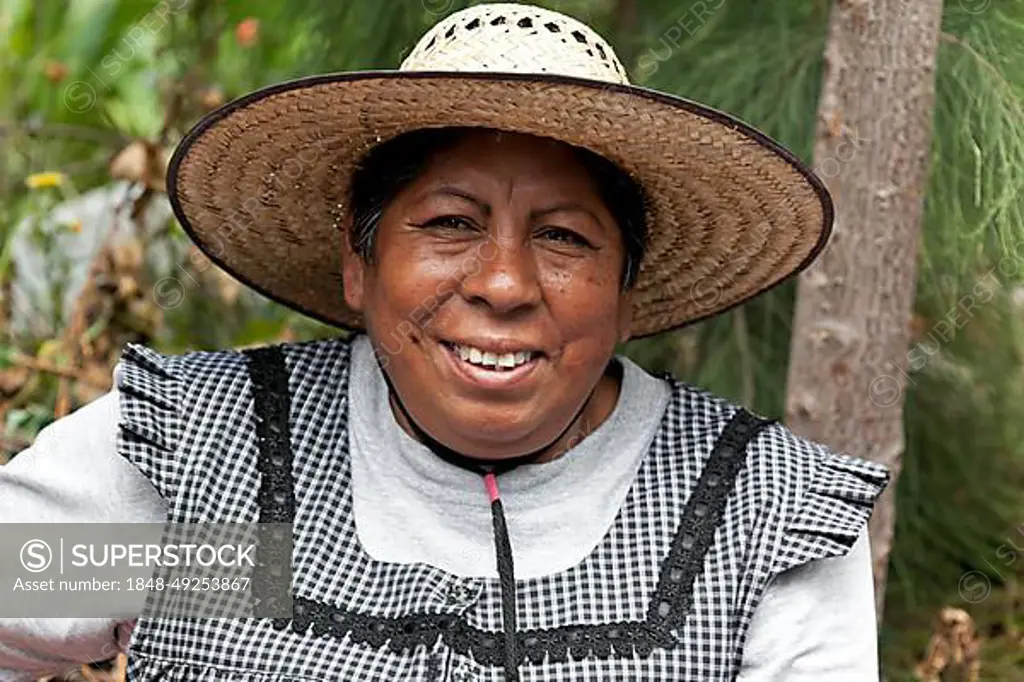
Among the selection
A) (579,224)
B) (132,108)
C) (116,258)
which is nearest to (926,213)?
(579,224)

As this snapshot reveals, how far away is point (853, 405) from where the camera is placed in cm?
168

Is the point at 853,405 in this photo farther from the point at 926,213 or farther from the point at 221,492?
the point at 221,492

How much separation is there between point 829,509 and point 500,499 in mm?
281

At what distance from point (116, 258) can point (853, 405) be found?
1.04 metres

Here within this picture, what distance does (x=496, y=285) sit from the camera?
1.24 m

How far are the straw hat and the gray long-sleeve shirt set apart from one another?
19 cm

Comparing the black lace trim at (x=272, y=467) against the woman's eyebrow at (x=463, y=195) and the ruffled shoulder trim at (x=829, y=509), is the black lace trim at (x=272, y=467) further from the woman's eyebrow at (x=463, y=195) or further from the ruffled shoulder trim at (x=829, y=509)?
the ruffled shoulder trim at (x=829, y=509)

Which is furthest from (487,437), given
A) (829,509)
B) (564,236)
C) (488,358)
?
(829,509)

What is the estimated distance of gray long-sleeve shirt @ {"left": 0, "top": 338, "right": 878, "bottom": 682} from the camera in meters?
1.30

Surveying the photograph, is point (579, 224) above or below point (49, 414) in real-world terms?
below

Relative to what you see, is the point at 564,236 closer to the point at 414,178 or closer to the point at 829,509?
the point at 414,178

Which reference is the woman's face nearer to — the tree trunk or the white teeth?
the white teeth

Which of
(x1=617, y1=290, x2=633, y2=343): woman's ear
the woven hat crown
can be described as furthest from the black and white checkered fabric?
the woven hat crown

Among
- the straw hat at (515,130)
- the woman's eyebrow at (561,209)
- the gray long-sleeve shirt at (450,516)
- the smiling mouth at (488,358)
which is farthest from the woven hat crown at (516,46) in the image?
the gray long-sleeve shirt at (450,516)
